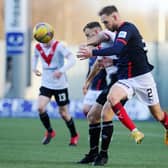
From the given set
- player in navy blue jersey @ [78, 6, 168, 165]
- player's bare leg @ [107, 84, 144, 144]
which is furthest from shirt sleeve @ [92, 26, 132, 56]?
player's bare leg @ [107, 84, 144, 144]

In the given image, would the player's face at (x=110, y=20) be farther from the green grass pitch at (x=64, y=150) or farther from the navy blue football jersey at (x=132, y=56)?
the green grass pitch at (x=64, y=150)

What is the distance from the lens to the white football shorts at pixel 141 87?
12867 millimetres

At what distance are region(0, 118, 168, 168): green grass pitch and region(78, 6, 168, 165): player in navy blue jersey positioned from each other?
776mm

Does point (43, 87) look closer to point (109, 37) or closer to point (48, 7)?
point (109, 37)

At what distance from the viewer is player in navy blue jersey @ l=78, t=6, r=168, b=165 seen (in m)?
12.5

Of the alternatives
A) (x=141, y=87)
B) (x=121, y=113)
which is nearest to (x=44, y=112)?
(x=141, y=87)

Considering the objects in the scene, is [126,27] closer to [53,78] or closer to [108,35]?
[108,35]

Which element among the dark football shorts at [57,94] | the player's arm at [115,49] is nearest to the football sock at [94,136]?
the player's arm at [115,49]

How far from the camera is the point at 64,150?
1568 centimetres

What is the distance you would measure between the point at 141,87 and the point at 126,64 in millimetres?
392

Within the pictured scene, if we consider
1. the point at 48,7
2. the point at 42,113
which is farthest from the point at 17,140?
the point at 48,7

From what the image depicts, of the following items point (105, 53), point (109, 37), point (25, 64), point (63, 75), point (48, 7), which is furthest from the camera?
point (48, 7)

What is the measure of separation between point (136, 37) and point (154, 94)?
0.88 metres

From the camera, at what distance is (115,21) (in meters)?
12.7
